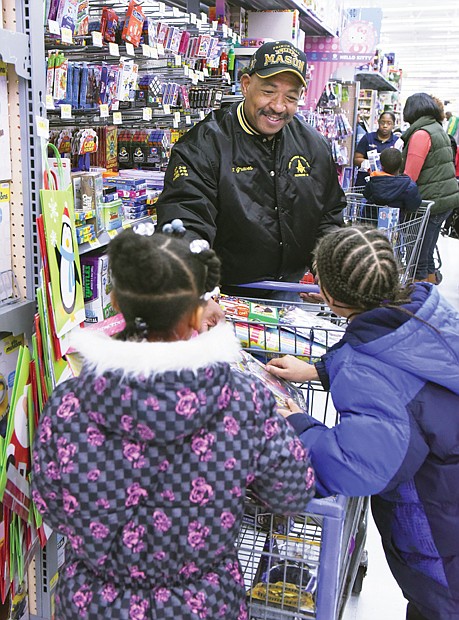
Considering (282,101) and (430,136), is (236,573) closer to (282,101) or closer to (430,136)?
(282,101)

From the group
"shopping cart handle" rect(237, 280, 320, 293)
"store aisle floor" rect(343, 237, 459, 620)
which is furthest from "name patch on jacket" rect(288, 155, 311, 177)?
"store aisle floor" rect(343, 237, 459, 620)

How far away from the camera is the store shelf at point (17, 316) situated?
1.80m

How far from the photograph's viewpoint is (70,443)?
1183 millimetres

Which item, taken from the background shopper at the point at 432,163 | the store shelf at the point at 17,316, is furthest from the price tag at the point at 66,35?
the background shopper at the point at 432,163

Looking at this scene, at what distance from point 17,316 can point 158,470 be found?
86cm

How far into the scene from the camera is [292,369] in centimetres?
170

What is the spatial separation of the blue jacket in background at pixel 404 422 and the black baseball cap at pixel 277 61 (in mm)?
1230

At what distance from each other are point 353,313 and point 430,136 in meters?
5.33

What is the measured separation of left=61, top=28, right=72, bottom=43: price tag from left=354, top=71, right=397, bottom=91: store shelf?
21.7ft

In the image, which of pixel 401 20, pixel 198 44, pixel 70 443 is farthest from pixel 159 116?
pixel 401 20

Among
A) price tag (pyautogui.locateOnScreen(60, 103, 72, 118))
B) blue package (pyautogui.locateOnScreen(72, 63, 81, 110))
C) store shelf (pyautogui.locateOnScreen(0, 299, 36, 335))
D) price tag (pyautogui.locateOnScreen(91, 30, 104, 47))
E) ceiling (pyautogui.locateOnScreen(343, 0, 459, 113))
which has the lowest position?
store shelf (pyautogui.locateOnScreen(0, 299, 36, 335))

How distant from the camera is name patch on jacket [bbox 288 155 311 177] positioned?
2.61 metres

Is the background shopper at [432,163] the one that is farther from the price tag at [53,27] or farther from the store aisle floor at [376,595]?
the price tag at [53,27]

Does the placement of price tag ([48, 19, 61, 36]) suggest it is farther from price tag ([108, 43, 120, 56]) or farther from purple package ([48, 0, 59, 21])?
price tag ([108, 43, 120, 56])
